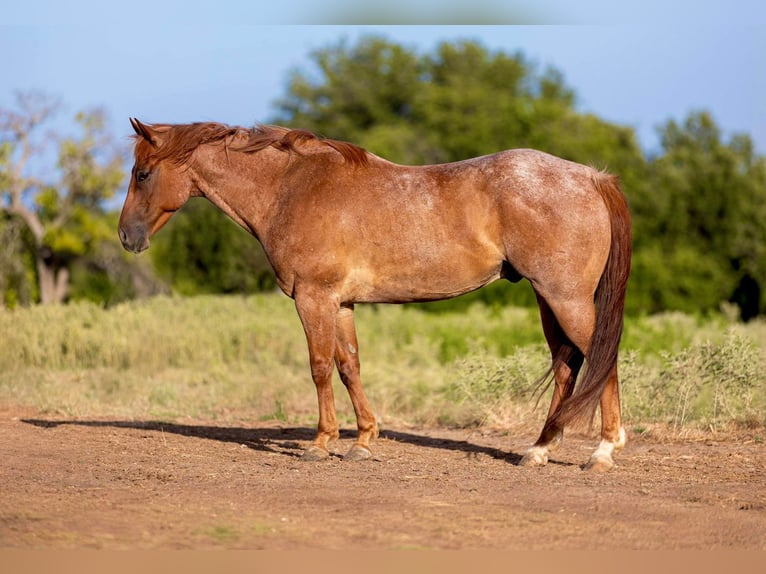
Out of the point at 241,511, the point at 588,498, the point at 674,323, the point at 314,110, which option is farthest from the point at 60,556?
the point at 314,110

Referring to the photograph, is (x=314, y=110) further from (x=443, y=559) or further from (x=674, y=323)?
(x=443, y=559)

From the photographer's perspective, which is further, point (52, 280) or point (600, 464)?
point (52, 280)

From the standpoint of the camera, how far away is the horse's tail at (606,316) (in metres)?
6.93

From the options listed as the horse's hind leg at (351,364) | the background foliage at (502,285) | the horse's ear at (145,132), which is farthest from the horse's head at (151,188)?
the background foliage at (502,285)

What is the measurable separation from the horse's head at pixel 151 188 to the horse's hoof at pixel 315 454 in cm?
199

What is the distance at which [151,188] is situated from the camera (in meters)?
7.88

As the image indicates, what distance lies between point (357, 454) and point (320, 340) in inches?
33.9

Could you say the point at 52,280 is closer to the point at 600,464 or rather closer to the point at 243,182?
the point at 243,182

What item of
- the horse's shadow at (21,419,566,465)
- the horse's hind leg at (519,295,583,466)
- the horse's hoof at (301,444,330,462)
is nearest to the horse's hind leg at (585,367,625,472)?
the horse's hind leg at (519,295,583,466)

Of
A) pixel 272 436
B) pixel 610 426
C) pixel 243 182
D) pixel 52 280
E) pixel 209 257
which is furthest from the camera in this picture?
pixel 52 280

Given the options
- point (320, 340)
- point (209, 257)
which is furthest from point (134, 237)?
point (209, 257)

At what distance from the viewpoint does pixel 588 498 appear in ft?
19.5

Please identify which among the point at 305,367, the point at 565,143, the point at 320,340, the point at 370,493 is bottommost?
the point at 370,493

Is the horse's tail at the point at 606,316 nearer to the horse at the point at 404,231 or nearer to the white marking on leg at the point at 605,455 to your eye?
the horse at the point at 404,231
